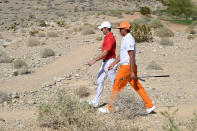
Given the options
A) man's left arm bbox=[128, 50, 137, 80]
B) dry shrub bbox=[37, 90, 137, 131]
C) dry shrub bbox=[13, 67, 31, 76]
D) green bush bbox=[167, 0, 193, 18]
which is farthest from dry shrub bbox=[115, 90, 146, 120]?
green bush bbox=[167, 0, 193, 18]

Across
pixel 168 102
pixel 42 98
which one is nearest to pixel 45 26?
pixel 42 98

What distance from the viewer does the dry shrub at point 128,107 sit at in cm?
673

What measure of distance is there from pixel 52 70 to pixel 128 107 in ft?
24.7

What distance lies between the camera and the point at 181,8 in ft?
121

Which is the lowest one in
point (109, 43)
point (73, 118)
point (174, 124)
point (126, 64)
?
point (73, 118)

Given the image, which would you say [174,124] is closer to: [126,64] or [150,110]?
[126,64]

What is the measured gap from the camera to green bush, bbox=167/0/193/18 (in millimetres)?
35888

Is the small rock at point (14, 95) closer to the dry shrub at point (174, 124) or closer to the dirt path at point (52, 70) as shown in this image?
the dirt path at point (52, 70)

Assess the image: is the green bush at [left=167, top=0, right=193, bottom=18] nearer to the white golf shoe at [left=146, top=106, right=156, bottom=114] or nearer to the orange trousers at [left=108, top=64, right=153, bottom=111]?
the white golf shoe at [left=146, top=106, right=156, bottom=114]

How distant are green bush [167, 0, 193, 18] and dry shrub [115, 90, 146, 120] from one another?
30548mm

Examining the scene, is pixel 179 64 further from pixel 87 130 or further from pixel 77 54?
pixel 87 130

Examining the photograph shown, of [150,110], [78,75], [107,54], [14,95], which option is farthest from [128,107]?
[78,75]

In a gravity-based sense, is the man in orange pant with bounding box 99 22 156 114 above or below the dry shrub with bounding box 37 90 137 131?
above

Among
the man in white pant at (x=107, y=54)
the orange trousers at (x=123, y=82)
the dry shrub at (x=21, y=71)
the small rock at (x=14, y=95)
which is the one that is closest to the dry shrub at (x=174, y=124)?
the orange trousers at (x=123, y=82)
